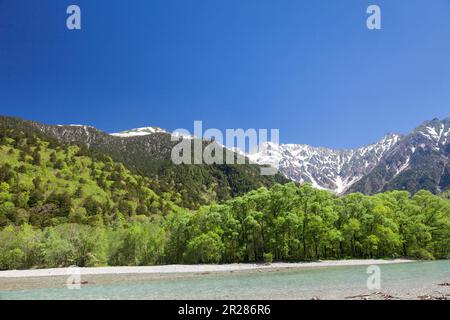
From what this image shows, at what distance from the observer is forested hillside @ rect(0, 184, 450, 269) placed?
7662 cm

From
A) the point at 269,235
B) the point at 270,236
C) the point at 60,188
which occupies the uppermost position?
A: the point at 60,188

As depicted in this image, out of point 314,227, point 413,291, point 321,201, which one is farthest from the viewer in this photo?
point 321,201

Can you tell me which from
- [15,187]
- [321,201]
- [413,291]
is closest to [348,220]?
[321,201]

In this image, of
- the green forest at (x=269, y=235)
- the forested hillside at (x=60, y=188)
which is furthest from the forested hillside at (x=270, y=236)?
the forested hillside at (x=60, y=188)

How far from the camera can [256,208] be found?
82.2 m

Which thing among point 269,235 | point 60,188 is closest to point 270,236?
point 269,235

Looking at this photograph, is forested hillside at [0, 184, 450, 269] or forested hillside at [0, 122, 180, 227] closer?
forested hillside at [0, 184, 450, 269]

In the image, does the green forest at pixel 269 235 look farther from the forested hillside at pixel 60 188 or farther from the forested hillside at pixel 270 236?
the forested hillside at pixel 60 188

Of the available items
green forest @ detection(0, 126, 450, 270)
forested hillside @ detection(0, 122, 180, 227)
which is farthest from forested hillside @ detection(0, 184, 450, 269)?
forested hillside @ detection(0, 122, 180, 227)

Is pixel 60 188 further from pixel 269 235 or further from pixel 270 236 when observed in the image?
pixel 270 236

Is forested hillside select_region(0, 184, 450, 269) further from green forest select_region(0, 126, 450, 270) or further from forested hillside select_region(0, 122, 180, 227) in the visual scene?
forested hillside select_region(0, 122, 180, 227)

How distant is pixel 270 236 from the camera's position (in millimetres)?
77562
